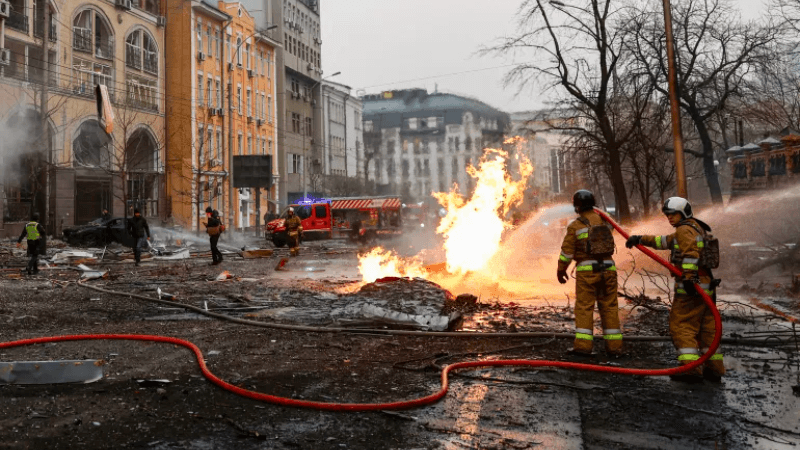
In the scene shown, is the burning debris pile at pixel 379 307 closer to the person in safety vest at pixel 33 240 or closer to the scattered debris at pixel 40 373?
the scattered debris at pixel 40 373

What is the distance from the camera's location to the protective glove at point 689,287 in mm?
5972

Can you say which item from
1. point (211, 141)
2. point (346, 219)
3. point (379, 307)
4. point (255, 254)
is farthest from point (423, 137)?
point (379, 307)

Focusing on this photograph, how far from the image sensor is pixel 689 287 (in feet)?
19.6

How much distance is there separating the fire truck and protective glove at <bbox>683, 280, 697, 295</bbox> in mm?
26034

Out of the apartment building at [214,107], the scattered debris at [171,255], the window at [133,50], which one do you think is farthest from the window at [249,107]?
the scattered debris at [171,255]

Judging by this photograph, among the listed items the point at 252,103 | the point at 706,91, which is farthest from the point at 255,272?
the point at 252,103

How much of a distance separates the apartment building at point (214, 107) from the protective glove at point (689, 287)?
33421 mm

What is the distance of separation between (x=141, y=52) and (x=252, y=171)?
11082 millimetres

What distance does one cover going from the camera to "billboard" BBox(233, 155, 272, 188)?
37.1 m

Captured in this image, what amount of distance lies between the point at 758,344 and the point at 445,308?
4.46 meters

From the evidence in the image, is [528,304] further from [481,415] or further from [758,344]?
[481,415]

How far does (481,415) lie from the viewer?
488 cm

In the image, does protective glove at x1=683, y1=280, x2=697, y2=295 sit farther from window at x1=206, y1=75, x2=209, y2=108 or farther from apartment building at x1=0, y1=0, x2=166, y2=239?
window at x1=206, y1=75, x2=209, y2=108

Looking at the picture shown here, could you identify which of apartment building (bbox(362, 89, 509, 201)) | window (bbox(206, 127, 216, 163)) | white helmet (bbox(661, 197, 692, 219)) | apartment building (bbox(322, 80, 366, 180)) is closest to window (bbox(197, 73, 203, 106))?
window (bbox(206, 127, 216, 163))
